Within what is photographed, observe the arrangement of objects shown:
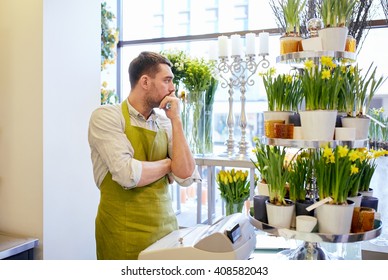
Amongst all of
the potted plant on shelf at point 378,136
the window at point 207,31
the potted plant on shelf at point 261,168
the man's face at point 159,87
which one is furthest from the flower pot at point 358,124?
the window at point 207,31

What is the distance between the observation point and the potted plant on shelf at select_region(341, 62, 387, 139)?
1.41 metres

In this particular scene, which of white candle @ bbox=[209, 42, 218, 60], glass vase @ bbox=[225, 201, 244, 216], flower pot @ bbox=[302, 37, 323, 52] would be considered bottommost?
glass vase @ bbox=[225, 201, 244, 216]

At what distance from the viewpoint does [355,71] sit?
55.7 inches

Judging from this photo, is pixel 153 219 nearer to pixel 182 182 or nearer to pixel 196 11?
pixel 182 182

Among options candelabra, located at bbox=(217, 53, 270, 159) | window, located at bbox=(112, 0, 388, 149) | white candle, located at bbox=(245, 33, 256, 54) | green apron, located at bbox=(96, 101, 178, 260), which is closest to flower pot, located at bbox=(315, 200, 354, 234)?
green apron, located at bbox=(96, 101, 178, 260)

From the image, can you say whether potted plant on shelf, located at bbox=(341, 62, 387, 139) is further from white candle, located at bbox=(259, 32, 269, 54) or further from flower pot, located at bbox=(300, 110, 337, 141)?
white candle, located at bbox=(259, 32, 269, 54)

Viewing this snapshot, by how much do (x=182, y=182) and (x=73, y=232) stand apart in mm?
1053

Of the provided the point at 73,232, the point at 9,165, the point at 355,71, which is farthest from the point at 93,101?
the point at 355,71

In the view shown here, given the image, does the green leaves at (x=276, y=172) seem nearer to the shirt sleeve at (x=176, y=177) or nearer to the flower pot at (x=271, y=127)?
the flower pot at (x=271, y=127)

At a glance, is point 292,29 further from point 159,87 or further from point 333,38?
point 159,87

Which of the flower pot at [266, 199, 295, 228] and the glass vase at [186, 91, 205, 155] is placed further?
the glass vase at [186, 91, 205, 155]

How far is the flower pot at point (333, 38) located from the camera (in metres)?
1.44

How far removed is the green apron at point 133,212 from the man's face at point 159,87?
135 millimetres

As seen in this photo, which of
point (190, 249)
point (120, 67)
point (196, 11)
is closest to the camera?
point (190, 249)
